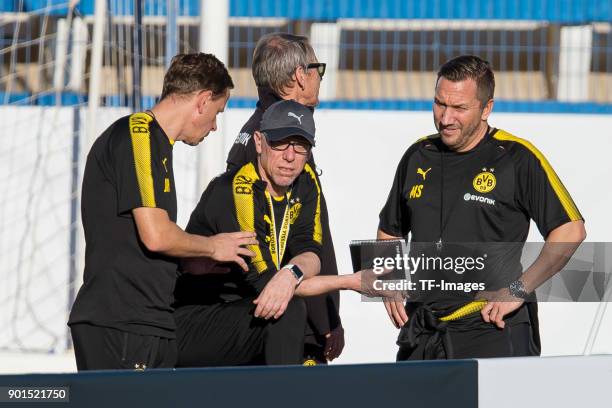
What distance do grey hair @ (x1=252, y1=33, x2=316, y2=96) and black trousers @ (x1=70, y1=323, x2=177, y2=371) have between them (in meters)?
1.35

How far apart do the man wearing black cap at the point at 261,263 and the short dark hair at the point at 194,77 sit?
25cm

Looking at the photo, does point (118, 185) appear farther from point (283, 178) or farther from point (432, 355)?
point (432, 355)

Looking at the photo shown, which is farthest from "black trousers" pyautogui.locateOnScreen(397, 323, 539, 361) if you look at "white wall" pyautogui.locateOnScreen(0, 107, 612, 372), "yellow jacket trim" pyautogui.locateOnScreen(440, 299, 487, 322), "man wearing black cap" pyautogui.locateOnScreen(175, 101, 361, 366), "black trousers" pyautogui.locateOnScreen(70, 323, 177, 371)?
"white wall" pyautogui.locateOnScreen(0, 107, 612, 372)

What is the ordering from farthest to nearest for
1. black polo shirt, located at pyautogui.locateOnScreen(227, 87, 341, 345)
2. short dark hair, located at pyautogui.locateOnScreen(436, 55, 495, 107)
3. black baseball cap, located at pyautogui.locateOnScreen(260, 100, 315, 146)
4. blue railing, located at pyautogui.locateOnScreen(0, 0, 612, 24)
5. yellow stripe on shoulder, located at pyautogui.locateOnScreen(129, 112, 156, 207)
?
blue railing, located at pyautogui.locateOnScreen(0, 0, 612, 24) → black polo shirt, located at pyautogui.locateOnScreen(227, 87, 341, 345) → short dark hair, located at pyautogui.locateOnScreen(436, 55, 495, 107) → black baseball cap, located at pyautogui.locateOnScreen(260, 100, 315, 146) → yellow stripe on shoulder, located at pyautogui.locateOnScreen(129, 112, 156, 207)

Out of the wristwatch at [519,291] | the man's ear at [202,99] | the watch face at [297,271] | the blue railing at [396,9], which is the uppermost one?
the blue railing at [396,9]

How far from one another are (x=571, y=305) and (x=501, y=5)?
2.42 meters

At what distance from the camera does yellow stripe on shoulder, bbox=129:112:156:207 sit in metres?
3.67

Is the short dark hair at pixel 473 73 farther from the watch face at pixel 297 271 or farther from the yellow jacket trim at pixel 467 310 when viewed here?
the watch face at pixel 297 271

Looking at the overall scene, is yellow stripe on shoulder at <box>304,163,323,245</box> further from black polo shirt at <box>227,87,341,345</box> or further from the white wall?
the white wall

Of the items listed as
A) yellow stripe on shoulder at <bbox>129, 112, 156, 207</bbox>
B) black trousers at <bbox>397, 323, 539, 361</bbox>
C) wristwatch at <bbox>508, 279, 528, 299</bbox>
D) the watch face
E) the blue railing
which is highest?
the blue railing

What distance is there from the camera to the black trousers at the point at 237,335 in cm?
381

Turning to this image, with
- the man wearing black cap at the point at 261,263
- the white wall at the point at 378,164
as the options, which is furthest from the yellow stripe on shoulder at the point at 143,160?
the white wall at the point at 378,164

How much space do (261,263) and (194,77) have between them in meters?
0.69

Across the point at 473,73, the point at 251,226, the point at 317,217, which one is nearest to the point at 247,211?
the point at 251,226
